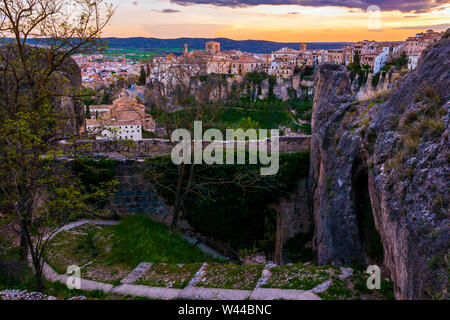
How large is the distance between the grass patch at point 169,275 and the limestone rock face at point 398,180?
2.98m

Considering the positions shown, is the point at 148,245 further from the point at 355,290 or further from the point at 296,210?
the point at 355,290

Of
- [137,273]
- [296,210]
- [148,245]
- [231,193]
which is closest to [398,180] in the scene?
[137,273]

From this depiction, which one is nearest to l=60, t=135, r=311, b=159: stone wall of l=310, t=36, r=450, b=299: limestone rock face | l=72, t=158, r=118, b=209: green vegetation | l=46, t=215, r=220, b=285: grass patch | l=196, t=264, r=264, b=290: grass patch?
l=72, t=158, r=118, b=209: green vegetation

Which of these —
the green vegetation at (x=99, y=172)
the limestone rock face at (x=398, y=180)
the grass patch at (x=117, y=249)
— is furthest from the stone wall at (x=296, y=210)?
the green vegetation at (x=99, y=172)

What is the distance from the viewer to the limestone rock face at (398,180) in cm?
359

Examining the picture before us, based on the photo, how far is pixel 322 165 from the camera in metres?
9.12

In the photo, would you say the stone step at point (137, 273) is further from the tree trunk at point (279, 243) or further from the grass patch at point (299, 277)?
the tree trunk at point (279, 243)

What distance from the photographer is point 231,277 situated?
6719 mm

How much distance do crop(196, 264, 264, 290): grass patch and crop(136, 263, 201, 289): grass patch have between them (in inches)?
14.0

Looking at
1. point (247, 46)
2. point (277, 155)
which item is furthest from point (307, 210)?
point (247, 46)

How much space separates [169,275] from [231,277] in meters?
1.39

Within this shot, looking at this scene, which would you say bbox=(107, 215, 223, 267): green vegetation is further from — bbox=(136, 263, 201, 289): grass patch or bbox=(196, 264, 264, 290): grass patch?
bbox=(196, 264, 264, 290): grass patch

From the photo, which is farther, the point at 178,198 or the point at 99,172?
the point at 99,172
